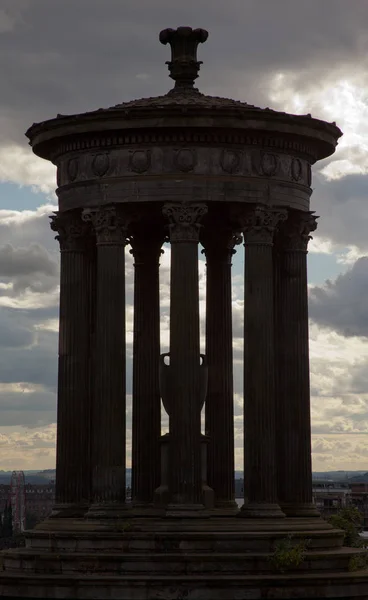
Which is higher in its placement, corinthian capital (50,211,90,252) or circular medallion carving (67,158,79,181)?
circular medallion carving (67,158,79,181)

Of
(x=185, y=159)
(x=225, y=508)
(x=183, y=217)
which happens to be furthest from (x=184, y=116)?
(x=225, y=508)

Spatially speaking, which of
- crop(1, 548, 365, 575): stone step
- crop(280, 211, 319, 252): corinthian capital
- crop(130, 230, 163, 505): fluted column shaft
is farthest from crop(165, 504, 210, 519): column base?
crop(280, 211, 319, 252): corinthian capital

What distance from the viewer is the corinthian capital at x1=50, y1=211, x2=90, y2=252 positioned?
7881 centimetres

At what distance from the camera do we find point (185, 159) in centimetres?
7556

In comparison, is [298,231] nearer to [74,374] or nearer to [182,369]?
[182,369]

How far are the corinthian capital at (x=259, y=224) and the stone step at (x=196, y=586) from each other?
13.6 meters

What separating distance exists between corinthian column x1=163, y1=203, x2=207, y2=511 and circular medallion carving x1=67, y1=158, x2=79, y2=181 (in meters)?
4.78

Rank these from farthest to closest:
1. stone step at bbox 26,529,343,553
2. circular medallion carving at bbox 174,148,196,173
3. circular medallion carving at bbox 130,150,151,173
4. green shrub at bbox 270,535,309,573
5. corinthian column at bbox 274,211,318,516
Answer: corinthian column at bbox 274,211,318,516
circular medallion carving at bbox 130,150,151,173
circular medallion carving at bbox 174,148,196,173
stone step at bbox 26,529,343,553
green shrub at bbox 270,535,309,573

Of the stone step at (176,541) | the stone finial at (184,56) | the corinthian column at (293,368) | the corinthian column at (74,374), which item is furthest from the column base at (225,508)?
the stone finial at (184,56)

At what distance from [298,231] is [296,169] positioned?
110 inches

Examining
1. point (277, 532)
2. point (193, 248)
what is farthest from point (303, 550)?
point (193, 248)

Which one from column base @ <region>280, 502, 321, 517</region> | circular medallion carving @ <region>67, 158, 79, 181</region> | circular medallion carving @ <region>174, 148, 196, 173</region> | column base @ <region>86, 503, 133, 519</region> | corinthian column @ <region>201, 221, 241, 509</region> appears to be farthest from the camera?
corinthian column @ <region>201, 221, 241, 509</region>

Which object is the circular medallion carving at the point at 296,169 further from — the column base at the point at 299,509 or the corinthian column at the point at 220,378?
the column base at the point at 299,509

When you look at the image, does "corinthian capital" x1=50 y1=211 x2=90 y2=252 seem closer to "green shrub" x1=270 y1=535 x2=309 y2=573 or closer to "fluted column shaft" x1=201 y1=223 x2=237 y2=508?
"fluted column shaft" x1=201 y1=223 x2=237 y2=508
